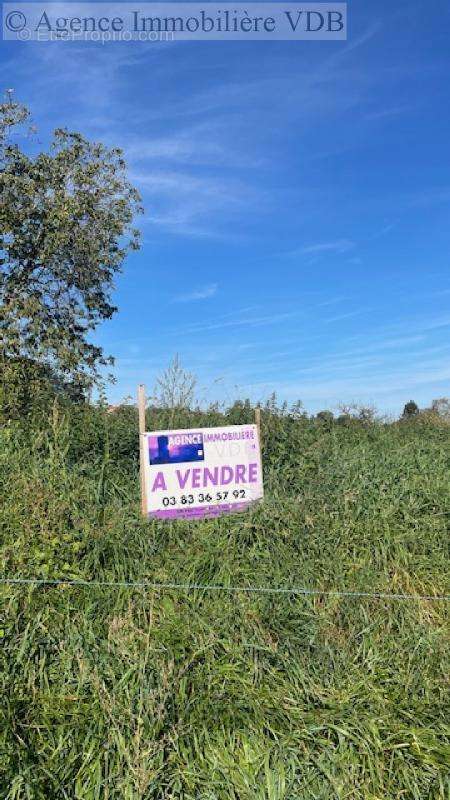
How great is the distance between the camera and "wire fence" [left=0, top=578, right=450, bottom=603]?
415 centimetres

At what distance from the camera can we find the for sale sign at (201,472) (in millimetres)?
5531

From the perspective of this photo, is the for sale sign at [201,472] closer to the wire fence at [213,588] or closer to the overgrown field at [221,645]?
the overgrown field at [221,645]

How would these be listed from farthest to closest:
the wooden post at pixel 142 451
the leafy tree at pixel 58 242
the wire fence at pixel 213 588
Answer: the leafy tree at pixel 58 242
the wooden post at pixel 142 451
the wire fence at pixel 213 588

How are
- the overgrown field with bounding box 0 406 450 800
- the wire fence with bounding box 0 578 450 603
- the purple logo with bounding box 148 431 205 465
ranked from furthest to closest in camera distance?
the purple logo with bounding box 148 431 205 465, the wire fence with bounding box 0 578 450 603, the overgrown field with bounding box 0 406 450 800

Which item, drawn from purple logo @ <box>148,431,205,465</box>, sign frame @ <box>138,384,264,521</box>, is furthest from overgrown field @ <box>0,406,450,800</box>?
purple logo @ <box>148,431,205,465</box>

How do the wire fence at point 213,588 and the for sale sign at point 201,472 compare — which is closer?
the wire fence at point 213,588

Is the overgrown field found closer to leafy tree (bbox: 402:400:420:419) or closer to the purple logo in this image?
the purple logo

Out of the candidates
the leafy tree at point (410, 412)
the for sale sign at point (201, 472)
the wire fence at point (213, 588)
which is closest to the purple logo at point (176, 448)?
the for sale sign at point (201, 472)

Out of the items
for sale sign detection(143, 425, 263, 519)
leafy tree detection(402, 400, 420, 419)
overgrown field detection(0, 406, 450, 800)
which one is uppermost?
leafy tree detection(402, 400, 420, 419)

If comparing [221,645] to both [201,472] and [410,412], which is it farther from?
[410,412]

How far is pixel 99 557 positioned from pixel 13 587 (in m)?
0.73

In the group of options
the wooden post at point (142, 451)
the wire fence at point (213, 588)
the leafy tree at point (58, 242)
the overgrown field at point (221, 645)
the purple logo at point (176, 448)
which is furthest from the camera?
the leafy tree at point (58, 242)

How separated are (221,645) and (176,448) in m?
2.17

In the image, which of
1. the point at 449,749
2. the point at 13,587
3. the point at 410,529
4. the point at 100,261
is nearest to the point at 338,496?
the point at 410,529
